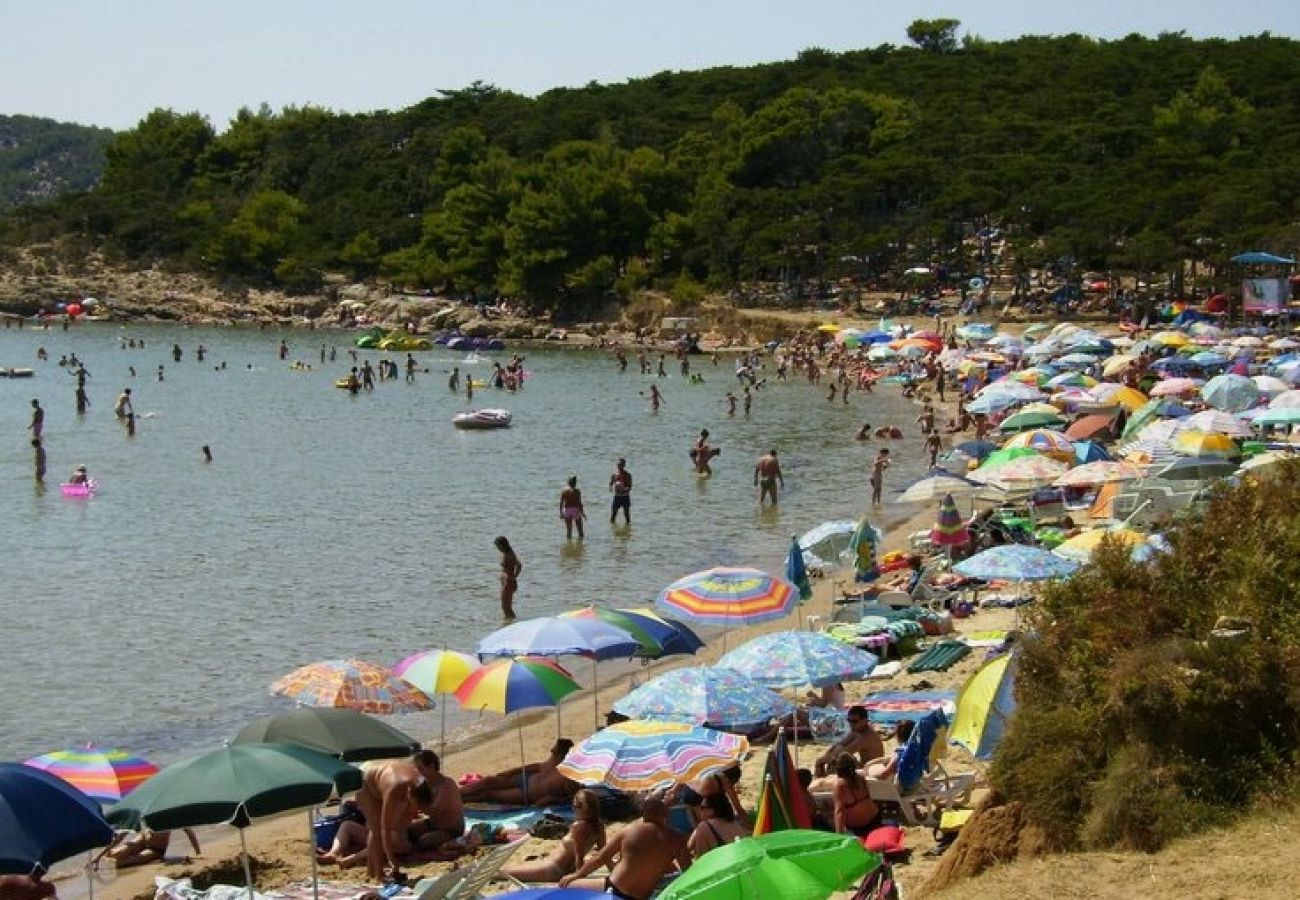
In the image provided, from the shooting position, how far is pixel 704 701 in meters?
9.85

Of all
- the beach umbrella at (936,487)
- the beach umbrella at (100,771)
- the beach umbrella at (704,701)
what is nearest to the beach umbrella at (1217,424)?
the beach umbrella at (936,487)

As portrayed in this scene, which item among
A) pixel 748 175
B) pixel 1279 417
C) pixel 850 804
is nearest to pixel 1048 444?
pixel 1279 417

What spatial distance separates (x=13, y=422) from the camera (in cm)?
3934

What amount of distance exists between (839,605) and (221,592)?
24.8 ft

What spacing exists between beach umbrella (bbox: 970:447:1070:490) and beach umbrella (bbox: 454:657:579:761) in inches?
384

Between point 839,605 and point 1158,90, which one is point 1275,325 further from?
point 1158,90

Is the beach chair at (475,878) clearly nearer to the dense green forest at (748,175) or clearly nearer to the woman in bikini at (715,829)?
the woman in bikini at (715,829)

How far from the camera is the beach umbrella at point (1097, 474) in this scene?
18.7 meters

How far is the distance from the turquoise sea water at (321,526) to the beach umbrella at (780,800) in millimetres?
5806

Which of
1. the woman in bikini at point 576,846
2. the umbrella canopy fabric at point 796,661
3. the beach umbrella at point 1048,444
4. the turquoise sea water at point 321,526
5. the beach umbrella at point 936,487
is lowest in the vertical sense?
the turquoise sea water at point 321,526

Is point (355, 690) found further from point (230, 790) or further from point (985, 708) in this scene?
point (985, 708)

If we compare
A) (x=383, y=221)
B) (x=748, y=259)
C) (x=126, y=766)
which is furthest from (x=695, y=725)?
(x=383, y=221)

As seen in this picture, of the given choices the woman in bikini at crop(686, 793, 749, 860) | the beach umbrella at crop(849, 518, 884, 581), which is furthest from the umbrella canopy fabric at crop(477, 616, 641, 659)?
the beach umbrella at crop(849, 518, 884, 581)

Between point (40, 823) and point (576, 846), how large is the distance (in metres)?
2.72
